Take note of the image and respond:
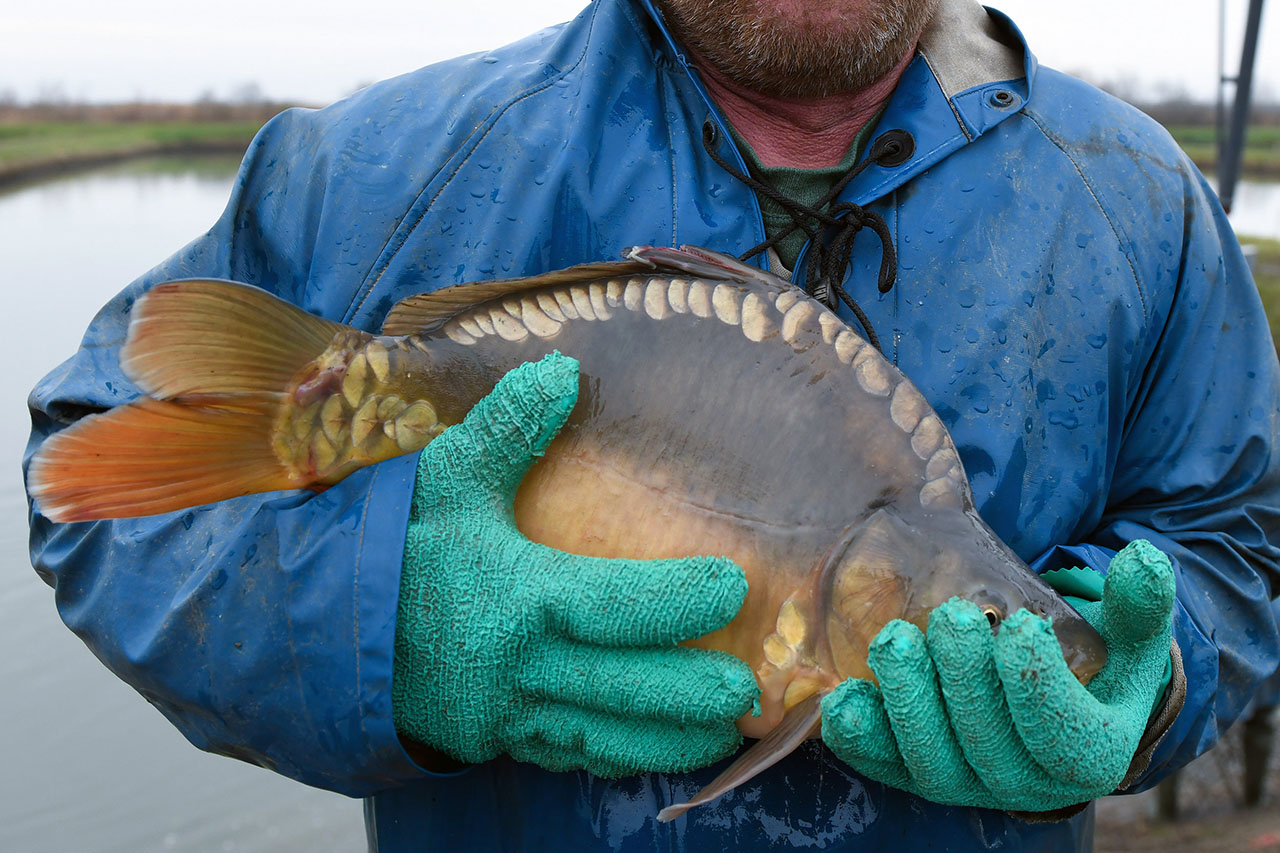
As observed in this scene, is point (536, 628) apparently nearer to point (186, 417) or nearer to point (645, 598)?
point (645, 598)

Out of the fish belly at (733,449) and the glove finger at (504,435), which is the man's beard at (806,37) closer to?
the fish belly at (733,449)

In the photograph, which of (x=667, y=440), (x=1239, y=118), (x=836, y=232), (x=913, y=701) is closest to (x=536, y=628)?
(x=667, y=440)

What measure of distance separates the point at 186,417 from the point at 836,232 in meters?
0.84

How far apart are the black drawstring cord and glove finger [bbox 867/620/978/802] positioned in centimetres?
48

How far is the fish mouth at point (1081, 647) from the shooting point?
40.5 inches

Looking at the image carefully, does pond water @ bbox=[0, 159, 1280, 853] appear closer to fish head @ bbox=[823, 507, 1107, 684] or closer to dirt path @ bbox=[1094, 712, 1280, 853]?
dirt path @ bbox=[1094, 712, 1280, 853]

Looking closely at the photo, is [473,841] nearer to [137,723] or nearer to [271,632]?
[271,632]

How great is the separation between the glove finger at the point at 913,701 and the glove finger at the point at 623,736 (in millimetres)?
196

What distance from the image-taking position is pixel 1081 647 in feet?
3.38

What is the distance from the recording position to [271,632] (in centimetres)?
111

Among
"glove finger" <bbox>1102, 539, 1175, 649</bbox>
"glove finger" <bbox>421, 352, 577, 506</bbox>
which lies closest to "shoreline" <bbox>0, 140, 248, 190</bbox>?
"glove finger" <bbox>421, 352, 577, 506</bbox>

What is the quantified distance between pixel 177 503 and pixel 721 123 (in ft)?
2.77

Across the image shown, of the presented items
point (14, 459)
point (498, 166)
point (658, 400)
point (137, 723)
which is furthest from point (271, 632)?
point (14, 459)

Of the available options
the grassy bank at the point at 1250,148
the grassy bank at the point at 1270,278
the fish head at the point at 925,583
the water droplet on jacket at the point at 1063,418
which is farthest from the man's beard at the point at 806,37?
the grassy bank at the point at 1250,148
